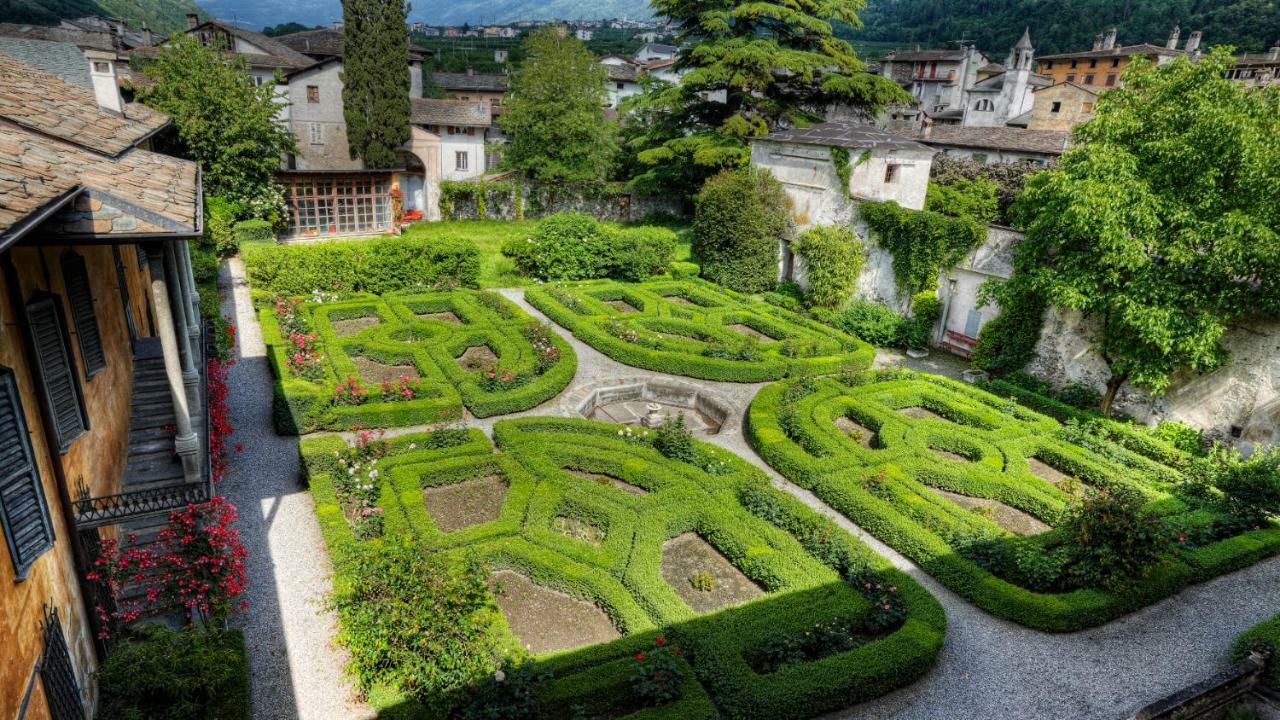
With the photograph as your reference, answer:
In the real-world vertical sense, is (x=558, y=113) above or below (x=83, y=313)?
above

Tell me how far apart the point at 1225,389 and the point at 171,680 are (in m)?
22.3

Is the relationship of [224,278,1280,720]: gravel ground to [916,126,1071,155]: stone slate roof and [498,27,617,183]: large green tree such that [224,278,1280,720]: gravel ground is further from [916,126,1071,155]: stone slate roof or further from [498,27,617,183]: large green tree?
[916,126,1071,155]: stone slate roof

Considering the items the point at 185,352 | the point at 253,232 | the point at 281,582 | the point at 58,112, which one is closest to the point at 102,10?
the point at 253,232

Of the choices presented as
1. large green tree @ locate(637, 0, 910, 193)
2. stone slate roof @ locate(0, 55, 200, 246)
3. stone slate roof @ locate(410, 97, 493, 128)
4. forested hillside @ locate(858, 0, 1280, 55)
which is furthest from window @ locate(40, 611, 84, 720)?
forested hillside @ locate(858, 0, 1280, 55)

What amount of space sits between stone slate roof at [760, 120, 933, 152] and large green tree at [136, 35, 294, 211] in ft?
69.0

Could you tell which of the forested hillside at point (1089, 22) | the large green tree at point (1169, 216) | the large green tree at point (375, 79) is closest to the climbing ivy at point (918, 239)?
the large green tree at point (1169, 216)

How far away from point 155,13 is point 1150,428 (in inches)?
5321

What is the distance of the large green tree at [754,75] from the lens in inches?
1292

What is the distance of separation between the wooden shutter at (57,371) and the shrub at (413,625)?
12.7 ft

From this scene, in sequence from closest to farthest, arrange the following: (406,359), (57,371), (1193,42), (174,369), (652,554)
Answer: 1. (57,371)
2. (174,369)
3. (652,554)
4. (406,359)
5. (1193,42)

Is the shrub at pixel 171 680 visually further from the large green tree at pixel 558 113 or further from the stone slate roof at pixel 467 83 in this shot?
the stone slate roof at pixel 467 83

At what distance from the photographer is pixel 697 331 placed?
2417 cm

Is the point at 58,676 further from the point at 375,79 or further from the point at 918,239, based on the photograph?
the point at 375,79

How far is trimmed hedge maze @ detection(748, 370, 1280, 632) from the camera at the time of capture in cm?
1257
